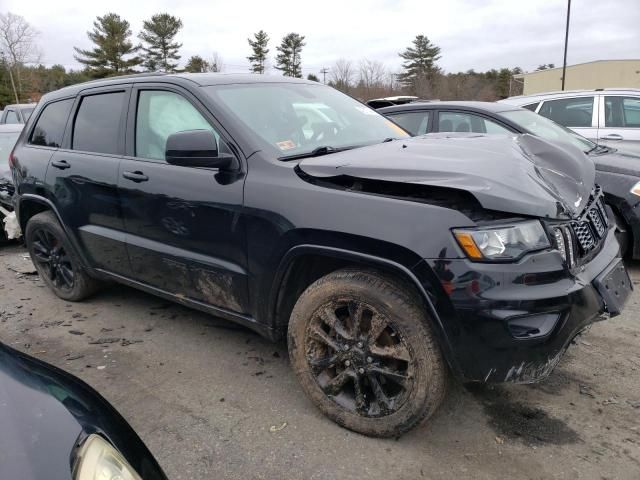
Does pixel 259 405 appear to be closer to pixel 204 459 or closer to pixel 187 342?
pixel 204 459

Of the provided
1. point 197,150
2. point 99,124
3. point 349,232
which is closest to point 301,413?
point 349,232

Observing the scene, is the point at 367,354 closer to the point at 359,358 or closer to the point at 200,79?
the point at 359,358

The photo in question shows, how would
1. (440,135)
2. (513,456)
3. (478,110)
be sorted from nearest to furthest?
(513,456) < (440,135) < (478,110)

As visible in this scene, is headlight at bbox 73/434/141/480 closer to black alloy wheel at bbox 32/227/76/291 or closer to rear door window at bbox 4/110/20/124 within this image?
black alloy wheel at bbox 32/227/76/291

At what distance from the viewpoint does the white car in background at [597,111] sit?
678 centimetres

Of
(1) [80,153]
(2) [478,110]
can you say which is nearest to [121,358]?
(1) [80,153]

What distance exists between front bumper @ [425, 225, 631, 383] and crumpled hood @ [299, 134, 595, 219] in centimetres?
26

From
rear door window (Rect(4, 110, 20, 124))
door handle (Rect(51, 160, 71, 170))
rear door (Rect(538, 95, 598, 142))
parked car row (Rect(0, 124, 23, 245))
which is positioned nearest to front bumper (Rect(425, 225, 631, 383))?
door handle (Rect(51, 160, 71, 170))

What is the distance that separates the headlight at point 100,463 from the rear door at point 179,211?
59.0 inches

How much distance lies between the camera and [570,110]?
7.12 meters

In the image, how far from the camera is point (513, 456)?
237cm

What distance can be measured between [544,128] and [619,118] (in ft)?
8.06

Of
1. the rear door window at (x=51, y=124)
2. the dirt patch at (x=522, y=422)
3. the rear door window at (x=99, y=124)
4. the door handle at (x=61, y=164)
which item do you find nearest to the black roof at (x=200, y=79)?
the rear door window at (x=99, y=124)

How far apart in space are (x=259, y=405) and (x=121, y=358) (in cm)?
121
